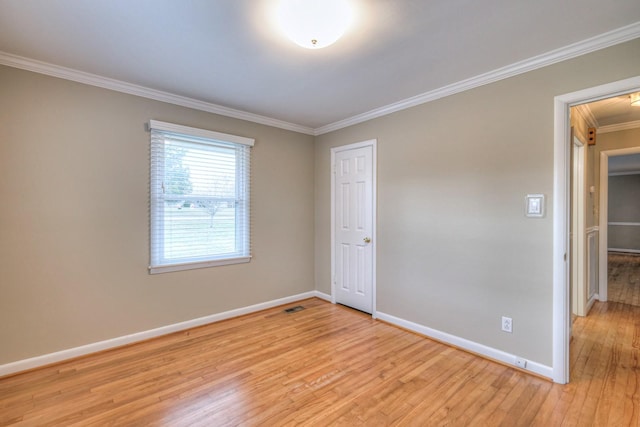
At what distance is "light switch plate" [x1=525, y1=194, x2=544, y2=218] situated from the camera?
226 centimetres

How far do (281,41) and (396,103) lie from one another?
1.61 metres

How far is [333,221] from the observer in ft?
13.3

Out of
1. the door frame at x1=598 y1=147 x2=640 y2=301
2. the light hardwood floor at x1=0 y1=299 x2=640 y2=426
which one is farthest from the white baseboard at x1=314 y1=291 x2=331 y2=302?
the door frame at x1=598 y1=147 x2=640 y2=301

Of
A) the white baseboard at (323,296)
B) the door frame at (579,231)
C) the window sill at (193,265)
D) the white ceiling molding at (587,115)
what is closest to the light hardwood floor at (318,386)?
the door frame at (579,231)

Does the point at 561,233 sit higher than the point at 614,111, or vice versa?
the point at 614,111

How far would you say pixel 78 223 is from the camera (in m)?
2.55

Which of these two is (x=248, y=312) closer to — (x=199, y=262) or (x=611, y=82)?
(x=199, y=262)

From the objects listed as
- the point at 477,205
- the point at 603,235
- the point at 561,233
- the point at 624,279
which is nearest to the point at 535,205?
the point at 561,233

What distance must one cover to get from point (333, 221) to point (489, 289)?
2073 millimetres

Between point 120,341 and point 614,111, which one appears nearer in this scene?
point 120,341

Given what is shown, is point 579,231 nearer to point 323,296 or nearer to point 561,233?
point 561,233

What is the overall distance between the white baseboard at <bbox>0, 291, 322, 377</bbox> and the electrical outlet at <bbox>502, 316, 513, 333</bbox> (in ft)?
8.42

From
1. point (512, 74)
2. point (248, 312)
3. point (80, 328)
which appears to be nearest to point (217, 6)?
point (512, 74)

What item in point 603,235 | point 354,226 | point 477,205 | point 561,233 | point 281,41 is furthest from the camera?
point 603,235
